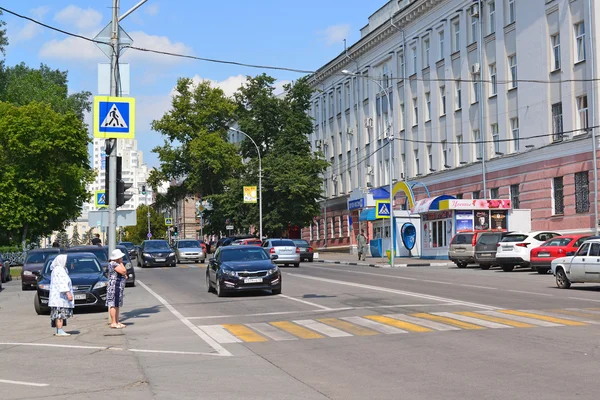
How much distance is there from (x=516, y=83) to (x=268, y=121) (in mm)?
31082

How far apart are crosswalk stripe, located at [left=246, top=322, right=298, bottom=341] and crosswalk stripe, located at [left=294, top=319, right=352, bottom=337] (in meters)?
0.60

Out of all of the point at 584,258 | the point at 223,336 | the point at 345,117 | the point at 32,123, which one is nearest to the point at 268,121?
the point at 345,117

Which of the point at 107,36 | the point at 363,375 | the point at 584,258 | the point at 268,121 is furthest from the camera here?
the point at 268,121

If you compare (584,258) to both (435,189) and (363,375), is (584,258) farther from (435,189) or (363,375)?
(435,189)

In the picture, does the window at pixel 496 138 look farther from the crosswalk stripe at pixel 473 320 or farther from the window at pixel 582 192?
the crosswalk stripe at pixel 473 320

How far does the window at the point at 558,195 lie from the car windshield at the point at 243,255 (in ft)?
67.2

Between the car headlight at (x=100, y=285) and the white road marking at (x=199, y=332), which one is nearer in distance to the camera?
the white road marking at (x=199, y=332)

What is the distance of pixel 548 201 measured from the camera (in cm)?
4156

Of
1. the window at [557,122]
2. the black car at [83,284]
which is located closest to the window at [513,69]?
the window at [557,122]

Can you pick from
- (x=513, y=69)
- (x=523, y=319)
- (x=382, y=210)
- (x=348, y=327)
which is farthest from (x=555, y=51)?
(x=348, y=327)

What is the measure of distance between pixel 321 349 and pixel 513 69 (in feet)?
117

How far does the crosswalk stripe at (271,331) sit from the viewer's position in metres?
14.2

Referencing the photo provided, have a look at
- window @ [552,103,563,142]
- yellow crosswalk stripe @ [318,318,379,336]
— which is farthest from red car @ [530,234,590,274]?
yellow crosswalk stripe @ [318,318,379,336]

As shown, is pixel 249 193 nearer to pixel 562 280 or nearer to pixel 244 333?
pixel 562 280
